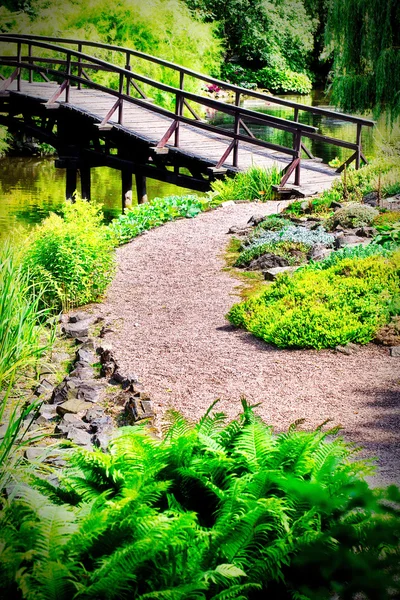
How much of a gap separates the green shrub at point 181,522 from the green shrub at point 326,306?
107 inches

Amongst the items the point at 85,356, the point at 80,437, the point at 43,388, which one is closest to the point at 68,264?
the point at 85,356

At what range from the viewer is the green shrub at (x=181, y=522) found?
2.47m

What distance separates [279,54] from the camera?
44.9m

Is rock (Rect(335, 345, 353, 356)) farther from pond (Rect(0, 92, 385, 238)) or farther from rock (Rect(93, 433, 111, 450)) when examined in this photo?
pond (Rect(0, 92, 385, 238))

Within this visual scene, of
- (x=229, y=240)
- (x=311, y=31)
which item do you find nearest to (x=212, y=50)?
(x=311, y=31)

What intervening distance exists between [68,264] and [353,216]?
12.5 ft

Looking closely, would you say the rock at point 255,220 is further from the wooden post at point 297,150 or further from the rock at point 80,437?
the rock at point 80,437

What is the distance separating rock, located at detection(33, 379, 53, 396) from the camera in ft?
19.0

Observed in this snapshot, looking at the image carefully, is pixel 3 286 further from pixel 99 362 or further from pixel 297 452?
pixel 297 452

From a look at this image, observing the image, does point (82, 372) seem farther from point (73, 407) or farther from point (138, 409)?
point (138, 409)

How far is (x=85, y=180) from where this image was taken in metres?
18.1

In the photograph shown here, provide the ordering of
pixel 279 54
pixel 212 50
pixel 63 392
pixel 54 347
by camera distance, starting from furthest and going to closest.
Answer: pixel 279 54
pixel 212 50
pixel 54 347
pixel 63 392

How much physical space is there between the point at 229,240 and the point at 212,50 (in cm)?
2732

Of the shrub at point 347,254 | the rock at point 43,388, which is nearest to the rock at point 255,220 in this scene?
the shrub at point 347,254
